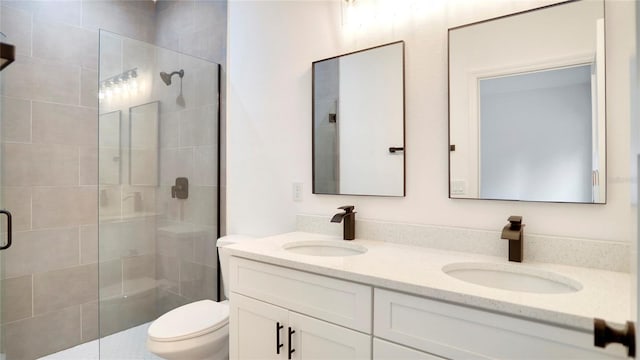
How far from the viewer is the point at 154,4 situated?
2844mm

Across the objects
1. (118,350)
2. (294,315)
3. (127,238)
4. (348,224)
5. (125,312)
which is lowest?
(118,350)

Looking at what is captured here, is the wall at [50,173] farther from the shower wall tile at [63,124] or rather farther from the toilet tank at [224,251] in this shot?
the toilet tank at [224,251]

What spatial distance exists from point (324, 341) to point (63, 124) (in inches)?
90.1

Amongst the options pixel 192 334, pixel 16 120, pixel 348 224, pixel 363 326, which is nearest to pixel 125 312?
pixel 192 334

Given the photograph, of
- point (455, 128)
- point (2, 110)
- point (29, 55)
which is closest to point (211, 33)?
point (29, 55)

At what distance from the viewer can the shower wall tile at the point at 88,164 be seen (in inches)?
94.2

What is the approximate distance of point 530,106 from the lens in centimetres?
132

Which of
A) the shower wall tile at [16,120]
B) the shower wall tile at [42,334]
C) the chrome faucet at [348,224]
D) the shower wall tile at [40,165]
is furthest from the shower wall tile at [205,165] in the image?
the shower wall tile at [42,334]

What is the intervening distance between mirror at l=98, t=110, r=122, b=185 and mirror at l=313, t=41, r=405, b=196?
124 centimetres

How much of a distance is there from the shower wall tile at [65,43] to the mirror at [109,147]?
26.6 inches

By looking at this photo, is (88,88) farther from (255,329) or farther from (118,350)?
(255,329)

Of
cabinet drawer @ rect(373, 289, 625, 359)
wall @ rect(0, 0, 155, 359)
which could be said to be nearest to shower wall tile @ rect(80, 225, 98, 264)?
wall @ rect(0, 0, 155, 359)

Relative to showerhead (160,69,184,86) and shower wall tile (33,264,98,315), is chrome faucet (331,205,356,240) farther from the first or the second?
shower wall tile (33,264,98,315)

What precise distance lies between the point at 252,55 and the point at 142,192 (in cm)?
117
